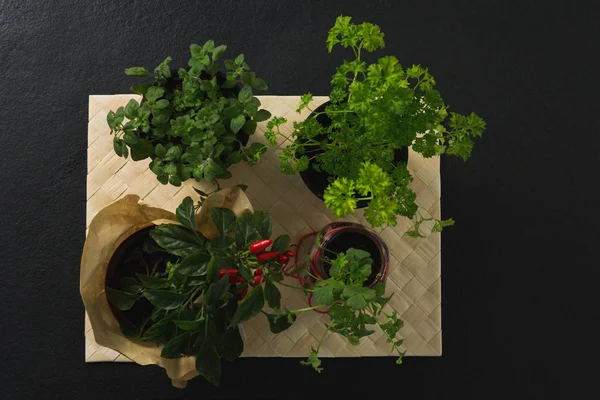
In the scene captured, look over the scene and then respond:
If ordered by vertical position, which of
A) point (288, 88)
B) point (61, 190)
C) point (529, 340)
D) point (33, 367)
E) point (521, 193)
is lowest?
point (33, 367)

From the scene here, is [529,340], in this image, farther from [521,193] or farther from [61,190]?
[61,190]

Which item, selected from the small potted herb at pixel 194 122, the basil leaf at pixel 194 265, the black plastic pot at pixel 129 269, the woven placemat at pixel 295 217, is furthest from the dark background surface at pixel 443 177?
the basil leaf at pixel 194 265

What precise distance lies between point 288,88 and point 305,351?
28.1 inches

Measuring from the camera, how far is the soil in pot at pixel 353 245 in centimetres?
105

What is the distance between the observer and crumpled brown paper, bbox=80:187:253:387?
991mm

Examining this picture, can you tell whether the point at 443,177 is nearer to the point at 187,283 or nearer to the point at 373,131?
the point at 373,131

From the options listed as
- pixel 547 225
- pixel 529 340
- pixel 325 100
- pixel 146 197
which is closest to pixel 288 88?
pixel 325 100

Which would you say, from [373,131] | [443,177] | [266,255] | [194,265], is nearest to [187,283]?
[194,265]

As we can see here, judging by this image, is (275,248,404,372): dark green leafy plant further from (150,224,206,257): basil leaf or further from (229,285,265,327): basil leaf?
(150,224,206,257): basil leaf

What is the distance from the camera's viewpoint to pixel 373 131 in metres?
0.88

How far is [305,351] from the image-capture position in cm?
120

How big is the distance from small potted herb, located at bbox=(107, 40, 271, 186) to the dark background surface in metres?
0.48

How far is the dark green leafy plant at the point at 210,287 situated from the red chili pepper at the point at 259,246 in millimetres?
13

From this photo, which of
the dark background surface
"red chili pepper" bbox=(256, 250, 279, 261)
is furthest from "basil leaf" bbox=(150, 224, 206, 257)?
the dark background surface
